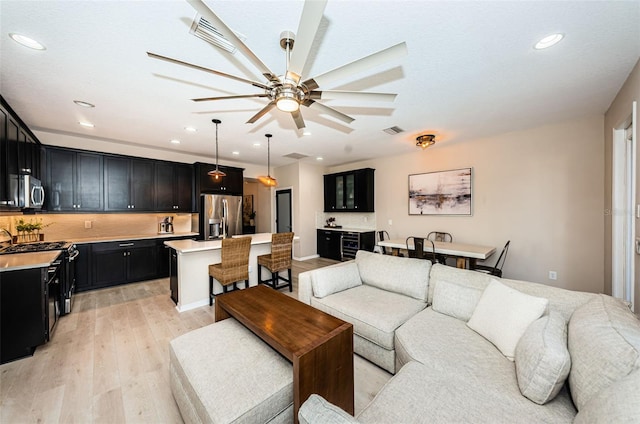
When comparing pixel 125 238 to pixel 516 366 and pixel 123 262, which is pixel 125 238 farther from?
pixel 516 366

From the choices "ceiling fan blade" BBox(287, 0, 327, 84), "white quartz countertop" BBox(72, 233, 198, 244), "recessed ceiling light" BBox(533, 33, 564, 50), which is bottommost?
"white quartz countertop" BBox(72, 233, 198, 244)

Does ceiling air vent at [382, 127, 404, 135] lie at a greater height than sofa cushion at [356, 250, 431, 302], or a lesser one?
greater

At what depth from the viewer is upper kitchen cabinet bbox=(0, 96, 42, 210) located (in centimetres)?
248

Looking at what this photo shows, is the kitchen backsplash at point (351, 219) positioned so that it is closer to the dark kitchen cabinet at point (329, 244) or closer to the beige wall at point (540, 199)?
the dark kitchen cabinet at point (329, 244)

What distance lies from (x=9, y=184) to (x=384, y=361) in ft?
14.1

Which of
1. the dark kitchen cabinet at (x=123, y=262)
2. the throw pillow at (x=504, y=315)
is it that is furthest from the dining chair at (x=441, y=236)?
the dark kitchen cabinet at (x=123, y=262)

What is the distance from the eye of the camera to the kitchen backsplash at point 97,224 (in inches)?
161

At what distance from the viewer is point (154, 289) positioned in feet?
13.8

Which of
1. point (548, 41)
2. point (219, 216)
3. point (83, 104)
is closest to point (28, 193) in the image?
point (83, 104)

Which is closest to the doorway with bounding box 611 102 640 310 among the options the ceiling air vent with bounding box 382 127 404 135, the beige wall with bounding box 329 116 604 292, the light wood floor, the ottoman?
the beige wall with bounding box 329 116 604 292

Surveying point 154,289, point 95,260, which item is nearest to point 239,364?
point 154,289

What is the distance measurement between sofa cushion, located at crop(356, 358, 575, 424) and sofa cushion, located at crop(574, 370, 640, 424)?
284mm

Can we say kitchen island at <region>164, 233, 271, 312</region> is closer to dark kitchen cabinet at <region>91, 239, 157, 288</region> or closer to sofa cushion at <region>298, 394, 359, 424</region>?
dark kitchen cabinet at <region>91, 239, 157, 288</region>

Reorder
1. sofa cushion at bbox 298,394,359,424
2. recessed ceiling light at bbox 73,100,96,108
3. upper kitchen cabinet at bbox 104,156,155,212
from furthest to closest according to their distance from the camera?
upper kitchen cabinet at bbox 104,156,155,212, recessed ceiling light at bbox 73,100,96,108, sofa cushion at bbox 298,394,359,424
